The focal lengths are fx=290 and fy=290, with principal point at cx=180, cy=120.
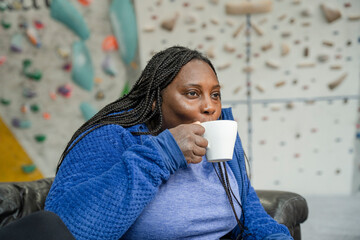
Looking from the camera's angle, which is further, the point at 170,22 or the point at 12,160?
the point at 12,160

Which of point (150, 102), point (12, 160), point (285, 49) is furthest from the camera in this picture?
point (12, 160)

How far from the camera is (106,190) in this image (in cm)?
66

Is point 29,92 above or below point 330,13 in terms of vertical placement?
below

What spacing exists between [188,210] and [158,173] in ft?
0.61

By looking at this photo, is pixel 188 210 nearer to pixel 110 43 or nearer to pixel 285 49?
pixel 285 49

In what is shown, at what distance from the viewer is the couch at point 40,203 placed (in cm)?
114

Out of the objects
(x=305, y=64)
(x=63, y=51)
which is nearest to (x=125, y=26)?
(x=63, y=51)

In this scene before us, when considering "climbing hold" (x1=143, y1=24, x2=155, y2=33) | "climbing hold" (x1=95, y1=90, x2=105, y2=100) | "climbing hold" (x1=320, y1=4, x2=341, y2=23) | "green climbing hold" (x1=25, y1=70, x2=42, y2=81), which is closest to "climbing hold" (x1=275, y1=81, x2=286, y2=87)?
"climbing hold" (x1=320, y1=4, x2=341, y2=23)

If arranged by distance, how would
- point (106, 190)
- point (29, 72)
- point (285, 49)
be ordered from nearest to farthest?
1. point (106, 190)
2. point (285, 49)
3. point (29, 72)

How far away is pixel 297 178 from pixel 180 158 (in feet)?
6.67

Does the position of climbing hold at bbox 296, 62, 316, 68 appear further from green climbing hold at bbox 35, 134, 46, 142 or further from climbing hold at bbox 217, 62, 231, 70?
green climbing hold at bbox 35, 134, 46, 142

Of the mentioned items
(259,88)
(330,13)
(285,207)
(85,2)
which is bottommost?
(285,207)

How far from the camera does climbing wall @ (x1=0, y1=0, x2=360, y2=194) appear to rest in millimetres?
2311

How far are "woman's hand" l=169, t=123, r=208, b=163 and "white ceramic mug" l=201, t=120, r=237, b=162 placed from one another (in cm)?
2
